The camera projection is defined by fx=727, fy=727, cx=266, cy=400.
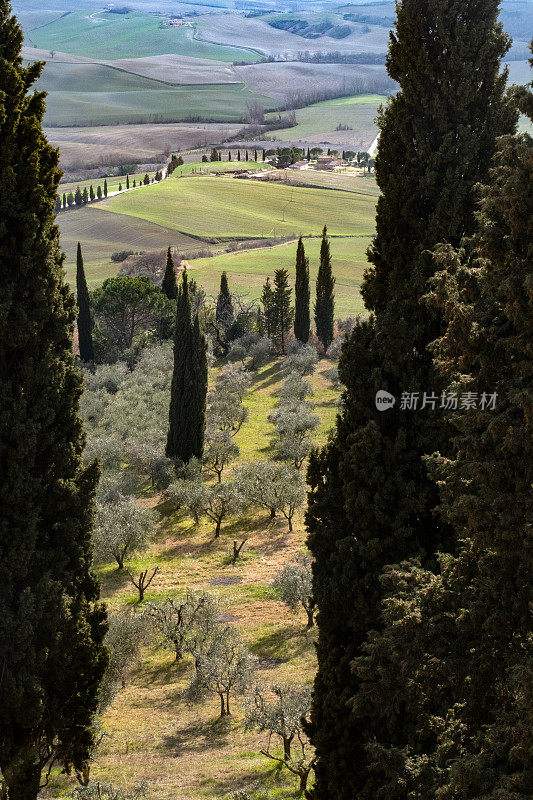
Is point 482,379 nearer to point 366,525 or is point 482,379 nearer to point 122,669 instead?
point 366,525

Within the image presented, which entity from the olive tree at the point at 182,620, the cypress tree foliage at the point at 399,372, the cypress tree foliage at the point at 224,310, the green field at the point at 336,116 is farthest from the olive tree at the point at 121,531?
the green field at the point at 336,116

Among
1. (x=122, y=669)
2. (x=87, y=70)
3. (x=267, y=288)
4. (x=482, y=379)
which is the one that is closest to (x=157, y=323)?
(x=267, y=288)

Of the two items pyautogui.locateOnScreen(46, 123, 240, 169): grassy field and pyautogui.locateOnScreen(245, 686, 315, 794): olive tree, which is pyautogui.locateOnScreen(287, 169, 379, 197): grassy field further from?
pyautogui.locateOnScreen(245, 686, 315, 794): olive tree

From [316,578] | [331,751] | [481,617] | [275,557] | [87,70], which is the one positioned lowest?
[275,557]

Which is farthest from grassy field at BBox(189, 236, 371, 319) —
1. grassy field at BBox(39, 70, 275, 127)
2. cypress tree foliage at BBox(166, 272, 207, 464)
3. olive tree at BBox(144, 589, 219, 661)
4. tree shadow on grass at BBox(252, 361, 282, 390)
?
grassy field at BBox(39, 70, 275, 127)

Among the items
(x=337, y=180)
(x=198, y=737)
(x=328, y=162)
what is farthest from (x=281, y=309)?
(x=328, y=162)

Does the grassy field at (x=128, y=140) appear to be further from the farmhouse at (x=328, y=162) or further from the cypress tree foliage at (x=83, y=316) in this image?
the cypress tree foliage at (x=83, y=316)
